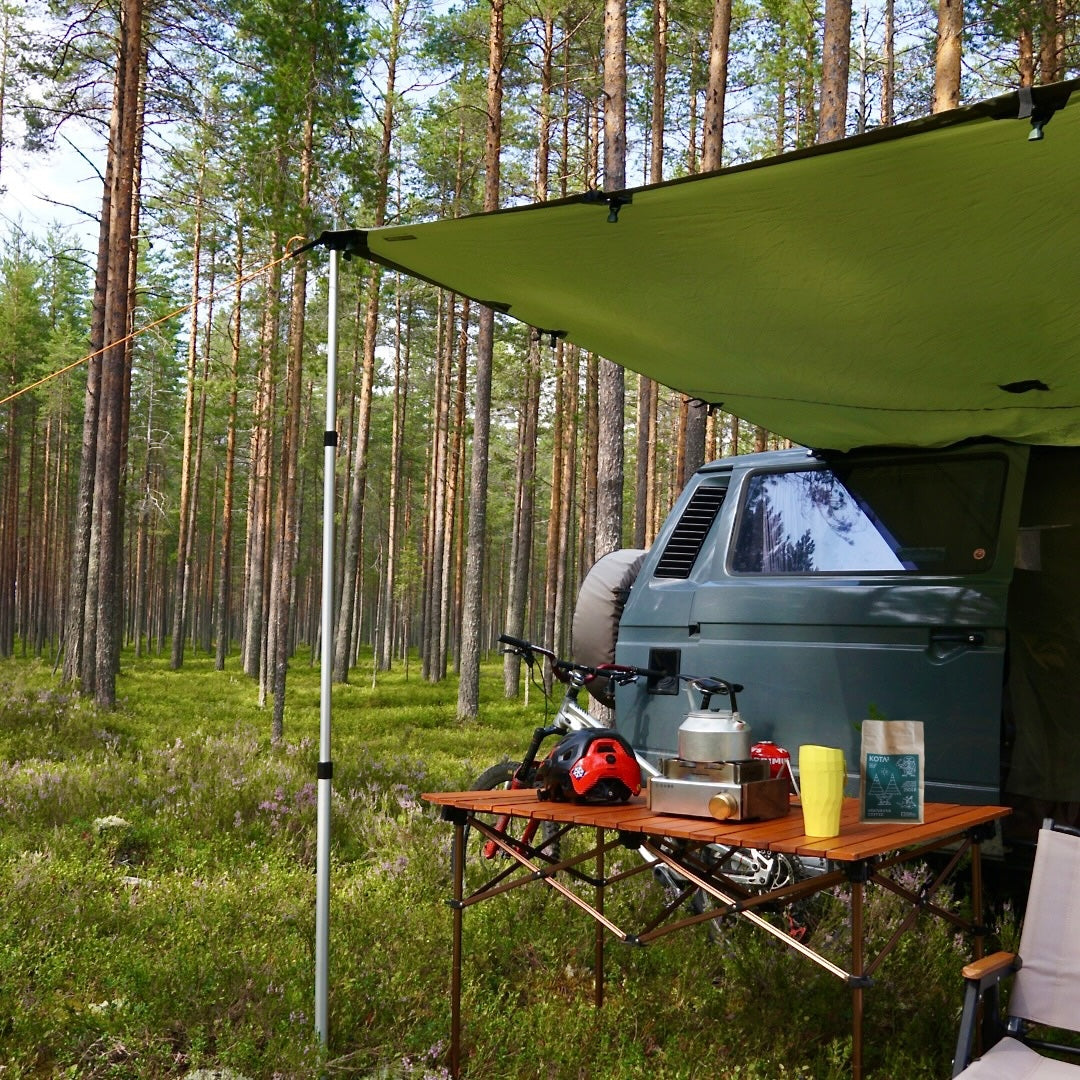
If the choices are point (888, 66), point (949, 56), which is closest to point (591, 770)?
point (949, 56)

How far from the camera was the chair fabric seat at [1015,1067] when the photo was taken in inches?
111

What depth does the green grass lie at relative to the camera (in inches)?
148

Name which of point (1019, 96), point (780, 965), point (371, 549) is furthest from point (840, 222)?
point (371, 549)

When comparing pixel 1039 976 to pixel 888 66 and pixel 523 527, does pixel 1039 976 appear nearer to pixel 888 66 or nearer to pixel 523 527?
pixel 523 527

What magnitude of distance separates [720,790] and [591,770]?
538 millimetres

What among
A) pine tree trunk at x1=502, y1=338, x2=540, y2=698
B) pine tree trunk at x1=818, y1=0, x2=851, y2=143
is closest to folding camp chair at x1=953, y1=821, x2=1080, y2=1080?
pine tree trunk at x1=818, y1=0, x2=851, y2=143

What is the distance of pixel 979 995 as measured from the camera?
3.00m

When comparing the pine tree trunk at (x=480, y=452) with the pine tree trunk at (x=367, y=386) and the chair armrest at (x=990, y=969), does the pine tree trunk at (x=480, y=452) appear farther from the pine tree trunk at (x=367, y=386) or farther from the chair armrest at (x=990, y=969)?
the chair armrest at (x=990, y=969)

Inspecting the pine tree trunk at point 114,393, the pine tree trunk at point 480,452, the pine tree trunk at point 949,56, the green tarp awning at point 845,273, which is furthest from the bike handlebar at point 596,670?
the pine tree trunk at point 480,452

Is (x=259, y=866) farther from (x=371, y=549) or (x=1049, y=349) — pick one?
(x=371, y=549)

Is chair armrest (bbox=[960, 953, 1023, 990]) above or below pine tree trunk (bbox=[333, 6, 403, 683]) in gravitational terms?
below

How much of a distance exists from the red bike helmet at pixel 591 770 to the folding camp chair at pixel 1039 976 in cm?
122

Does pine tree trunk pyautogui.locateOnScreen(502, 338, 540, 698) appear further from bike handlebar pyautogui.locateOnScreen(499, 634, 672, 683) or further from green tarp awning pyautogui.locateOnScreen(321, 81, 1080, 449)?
green tarp awning pyautogui.locateOnScreen(321, 81, 1080, 449)

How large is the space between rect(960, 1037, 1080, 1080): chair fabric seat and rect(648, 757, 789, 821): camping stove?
2.91ft
